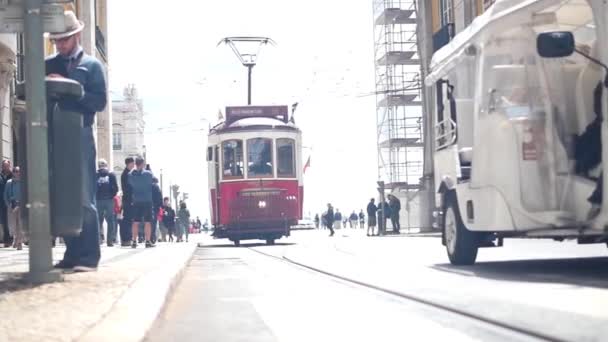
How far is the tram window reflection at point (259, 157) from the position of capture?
25625 millimetres

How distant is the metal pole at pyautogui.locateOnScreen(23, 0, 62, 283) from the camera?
7102 mm

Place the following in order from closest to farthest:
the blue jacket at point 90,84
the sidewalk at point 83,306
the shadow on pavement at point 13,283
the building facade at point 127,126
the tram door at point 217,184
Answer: the sidewalk at point 83,306, the shadow on pavement at point 13,283, the blue jacket at point 90,84, the tram door at point 217,184, the building facade at point 127,126

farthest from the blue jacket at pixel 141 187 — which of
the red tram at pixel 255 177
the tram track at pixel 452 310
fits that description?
the tram track at pixel 452 310

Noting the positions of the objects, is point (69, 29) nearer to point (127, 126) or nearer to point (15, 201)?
point (15, 201)

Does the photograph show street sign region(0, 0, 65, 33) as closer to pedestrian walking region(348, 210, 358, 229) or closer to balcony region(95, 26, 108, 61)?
balcony region(95, 26, 108, 61)

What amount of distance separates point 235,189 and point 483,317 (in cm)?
1932

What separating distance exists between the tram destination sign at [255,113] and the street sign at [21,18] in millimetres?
19005

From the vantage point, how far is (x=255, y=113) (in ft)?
87.8

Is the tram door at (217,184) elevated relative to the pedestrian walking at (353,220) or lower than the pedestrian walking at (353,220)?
elevated

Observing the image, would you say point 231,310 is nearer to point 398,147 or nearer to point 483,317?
point 483,317

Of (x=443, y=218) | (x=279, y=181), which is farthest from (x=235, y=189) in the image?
(x=443, y=218)

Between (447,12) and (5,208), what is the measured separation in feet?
80.8

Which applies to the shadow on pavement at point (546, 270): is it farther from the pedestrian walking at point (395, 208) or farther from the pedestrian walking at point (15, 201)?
the pedestrian walking at point (395, 208)

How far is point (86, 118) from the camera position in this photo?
820cm
